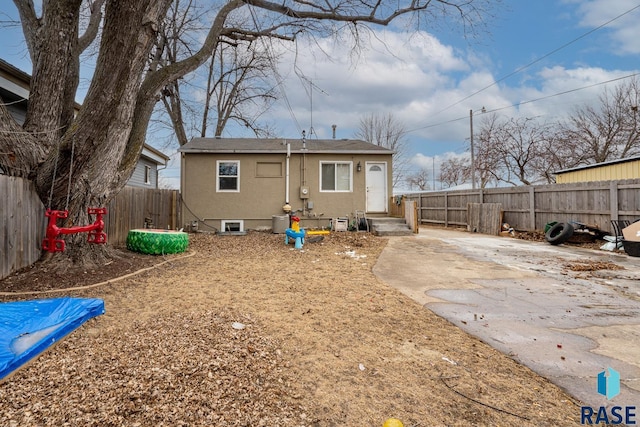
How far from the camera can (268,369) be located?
236cm

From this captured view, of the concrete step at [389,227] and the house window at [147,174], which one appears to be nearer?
the concrete step at [389,227]

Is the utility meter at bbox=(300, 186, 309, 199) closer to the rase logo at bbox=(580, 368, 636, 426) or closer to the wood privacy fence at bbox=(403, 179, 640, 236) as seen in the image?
the wood privacy fence at bbox=(403, 179, 640, 236)

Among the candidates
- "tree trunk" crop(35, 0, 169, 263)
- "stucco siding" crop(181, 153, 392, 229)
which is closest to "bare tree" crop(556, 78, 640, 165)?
"stucco siding" crop(181, 153, 392, 229)

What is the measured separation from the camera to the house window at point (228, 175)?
11977mm

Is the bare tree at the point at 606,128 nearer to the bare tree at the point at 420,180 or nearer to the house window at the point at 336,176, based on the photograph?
the house window at the point at 336,176

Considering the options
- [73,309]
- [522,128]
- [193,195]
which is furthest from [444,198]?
[73,309]

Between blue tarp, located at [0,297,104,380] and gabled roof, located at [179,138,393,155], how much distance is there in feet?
29.6

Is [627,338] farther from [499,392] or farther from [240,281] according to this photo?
[240,281]

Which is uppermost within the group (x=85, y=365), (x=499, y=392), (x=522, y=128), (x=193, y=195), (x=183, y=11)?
(x=183, y=11)

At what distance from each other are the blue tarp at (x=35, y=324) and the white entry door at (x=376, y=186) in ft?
33.3

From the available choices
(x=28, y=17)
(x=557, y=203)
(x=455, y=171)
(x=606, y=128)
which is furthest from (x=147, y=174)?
(x=455, y=171)

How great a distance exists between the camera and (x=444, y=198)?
16.8 meters

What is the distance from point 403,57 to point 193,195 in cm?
826

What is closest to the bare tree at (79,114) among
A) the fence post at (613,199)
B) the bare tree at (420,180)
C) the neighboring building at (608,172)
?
the fence post at (613,199)
